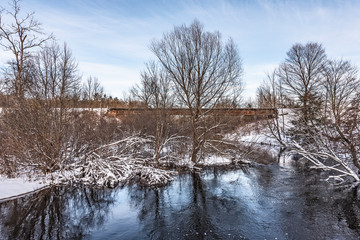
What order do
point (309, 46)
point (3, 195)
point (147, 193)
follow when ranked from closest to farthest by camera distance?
point (3, 195) → point (147, 193) → point (309, 46)

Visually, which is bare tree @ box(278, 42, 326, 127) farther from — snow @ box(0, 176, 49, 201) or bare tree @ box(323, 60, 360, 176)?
snow @ box(0, 176, 49, 201)

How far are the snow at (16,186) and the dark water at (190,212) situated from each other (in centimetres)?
49

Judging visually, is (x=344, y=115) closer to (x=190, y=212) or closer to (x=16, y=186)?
(x=190, y=212)

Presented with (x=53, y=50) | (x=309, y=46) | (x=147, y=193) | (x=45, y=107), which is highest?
(x=309, y=46)

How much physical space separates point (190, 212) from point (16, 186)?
786 cm

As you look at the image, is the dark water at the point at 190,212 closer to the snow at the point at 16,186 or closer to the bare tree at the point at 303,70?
the snow at the point at 16,186

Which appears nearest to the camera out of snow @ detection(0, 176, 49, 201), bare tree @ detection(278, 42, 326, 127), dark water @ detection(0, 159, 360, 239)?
dark water @ detection(0, 159, 360, 239)

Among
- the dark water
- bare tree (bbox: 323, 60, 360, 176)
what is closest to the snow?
the dark water

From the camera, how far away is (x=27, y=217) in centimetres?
716

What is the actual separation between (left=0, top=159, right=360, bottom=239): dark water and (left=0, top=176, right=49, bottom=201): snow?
493 mm

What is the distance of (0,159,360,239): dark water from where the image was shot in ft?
21.0

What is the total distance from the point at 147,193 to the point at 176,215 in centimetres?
283

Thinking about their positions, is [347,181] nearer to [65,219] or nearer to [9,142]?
[65,219]

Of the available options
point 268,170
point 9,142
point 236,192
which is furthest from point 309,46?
point 9,142
